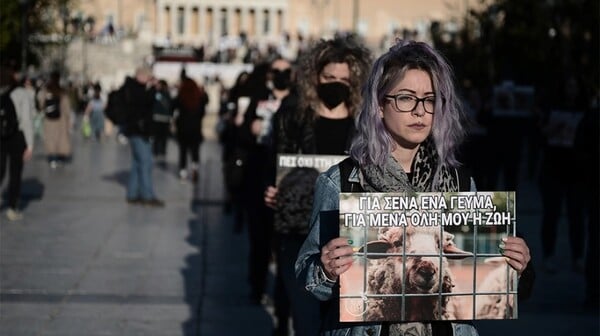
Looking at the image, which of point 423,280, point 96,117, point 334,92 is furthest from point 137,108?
point 96,117

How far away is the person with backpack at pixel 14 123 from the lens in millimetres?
15336

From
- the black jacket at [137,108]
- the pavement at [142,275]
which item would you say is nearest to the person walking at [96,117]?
the pavement at [142,275]

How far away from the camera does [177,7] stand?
129 meters

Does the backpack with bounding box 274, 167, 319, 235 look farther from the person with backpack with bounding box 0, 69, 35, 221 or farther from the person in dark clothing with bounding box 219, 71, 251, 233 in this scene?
the person with backpack with bounding box 0, 69, 35, 221

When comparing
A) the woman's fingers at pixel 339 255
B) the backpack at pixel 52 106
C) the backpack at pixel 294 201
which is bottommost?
the backpack at pixel 52 106

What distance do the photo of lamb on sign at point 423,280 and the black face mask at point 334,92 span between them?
262 centimetres

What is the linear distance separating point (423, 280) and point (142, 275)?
7.68 m

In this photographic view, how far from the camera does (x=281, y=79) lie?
1062 cm

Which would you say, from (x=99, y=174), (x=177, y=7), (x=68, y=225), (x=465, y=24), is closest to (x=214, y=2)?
(x=177, y=7)

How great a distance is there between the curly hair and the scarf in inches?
95.6

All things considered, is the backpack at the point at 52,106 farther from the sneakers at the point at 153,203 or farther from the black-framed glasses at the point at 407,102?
the black-framed glasses at the point at 407,102

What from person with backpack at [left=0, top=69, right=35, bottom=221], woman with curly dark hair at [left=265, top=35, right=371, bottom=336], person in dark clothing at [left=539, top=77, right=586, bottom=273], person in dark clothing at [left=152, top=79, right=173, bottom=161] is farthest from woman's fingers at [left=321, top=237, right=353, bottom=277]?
person in dark clothing at [left=152, top=79, right=173, bottom=161]

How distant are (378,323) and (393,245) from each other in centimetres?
27

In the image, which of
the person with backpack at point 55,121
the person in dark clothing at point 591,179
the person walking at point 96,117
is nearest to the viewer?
the person in dark clothing at point 591,179
